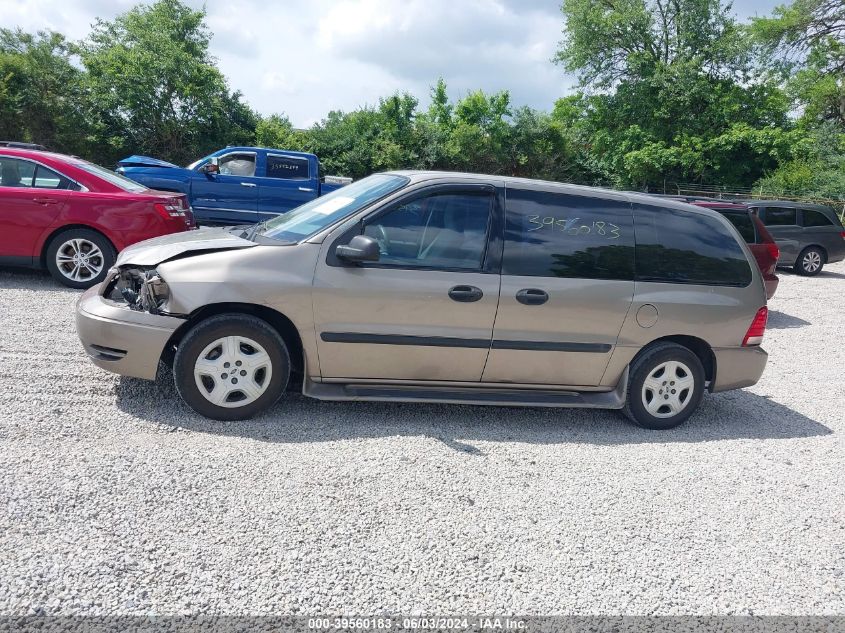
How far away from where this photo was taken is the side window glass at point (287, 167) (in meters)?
14.4

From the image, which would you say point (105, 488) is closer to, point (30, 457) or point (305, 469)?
point (30, 457)

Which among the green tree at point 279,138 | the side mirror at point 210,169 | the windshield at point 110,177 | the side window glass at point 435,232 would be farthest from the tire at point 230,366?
the green tree at point 279,138

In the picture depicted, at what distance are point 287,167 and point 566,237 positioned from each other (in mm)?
10716

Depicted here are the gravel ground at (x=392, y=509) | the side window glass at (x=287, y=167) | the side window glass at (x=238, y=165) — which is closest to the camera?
the gravel ground at (x=392, y=509)

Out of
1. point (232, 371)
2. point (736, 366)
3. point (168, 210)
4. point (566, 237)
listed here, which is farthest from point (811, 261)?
point (232, 371)

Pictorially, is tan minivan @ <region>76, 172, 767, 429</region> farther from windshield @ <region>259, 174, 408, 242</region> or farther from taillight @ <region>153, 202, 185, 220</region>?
taillight @ <region>153, 202, 185, 220</region>

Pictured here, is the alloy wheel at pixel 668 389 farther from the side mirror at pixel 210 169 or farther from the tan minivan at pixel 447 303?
the side mirror at pixel 210 169

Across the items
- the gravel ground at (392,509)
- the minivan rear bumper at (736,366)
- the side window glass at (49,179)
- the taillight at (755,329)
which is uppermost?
the side window glass at (49,179)

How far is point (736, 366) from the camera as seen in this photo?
5383 mm

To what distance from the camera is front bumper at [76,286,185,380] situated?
14.3 feet

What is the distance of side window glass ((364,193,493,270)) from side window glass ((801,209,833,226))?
1447 cm

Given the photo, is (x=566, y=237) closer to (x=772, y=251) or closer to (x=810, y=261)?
(x=772, y=251)

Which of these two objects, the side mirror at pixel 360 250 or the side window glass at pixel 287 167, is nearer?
the side mirror at pixel 360 250

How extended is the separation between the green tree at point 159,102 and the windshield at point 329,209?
2191 cm
